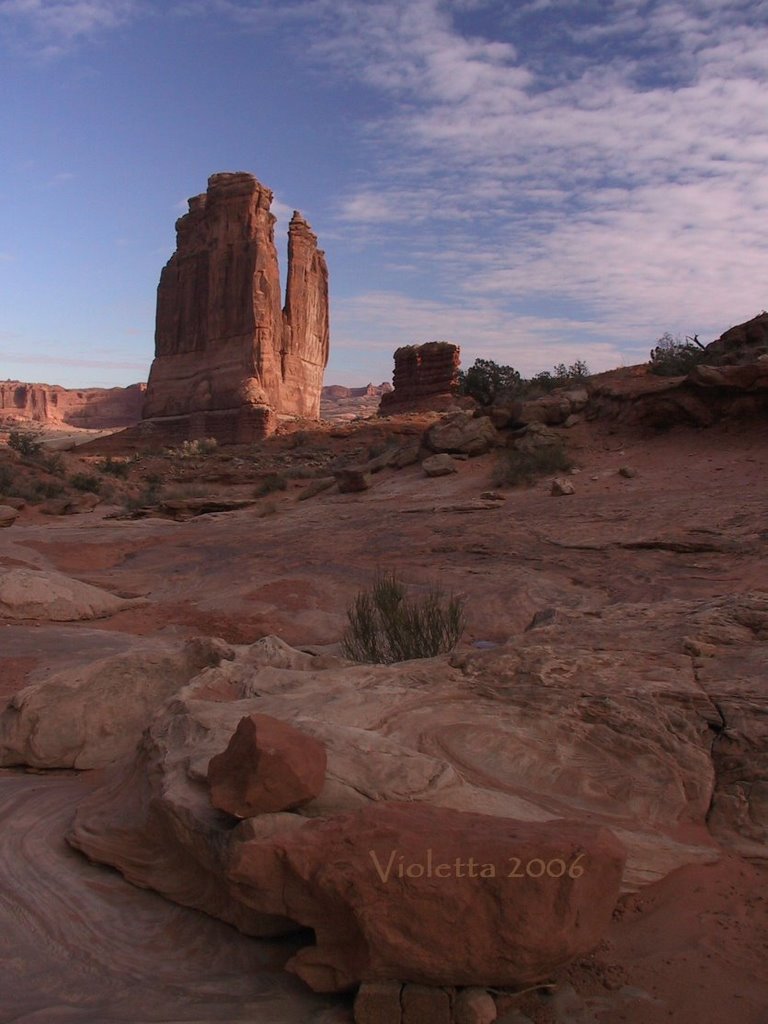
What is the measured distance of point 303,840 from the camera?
7.37 ft

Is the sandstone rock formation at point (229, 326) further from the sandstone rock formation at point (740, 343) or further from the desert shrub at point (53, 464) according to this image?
the sandstone rock formation at point (740, 343)

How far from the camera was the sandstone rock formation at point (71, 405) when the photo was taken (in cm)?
8844

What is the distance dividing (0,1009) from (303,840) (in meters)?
0.93

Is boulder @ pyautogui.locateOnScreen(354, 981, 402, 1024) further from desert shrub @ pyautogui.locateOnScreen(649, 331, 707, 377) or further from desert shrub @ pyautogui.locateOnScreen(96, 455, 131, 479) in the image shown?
desert shrub @ pyautogui.locateOnScreen(96, 455, 131, 479)

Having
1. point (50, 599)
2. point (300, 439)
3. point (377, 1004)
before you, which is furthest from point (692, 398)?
point (300, 439)

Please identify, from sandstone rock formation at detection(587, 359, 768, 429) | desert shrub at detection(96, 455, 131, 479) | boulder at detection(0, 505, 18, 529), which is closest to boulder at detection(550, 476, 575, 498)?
sandstone rock formation at detection(587, 359, 768, 429)

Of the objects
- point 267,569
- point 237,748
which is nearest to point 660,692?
point 237,748

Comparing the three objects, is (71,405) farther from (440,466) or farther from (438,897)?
(438,897)

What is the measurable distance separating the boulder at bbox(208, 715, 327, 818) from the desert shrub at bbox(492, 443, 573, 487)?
37.1 feet

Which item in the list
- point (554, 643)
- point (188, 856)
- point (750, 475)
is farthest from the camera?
point (750, 475)

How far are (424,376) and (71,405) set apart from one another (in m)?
62.2

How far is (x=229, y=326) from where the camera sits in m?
44.8

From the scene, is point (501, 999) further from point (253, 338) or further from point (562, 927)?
point (253, 338)

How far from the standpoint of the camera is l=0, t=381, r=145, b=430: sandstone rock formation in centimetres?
8844
